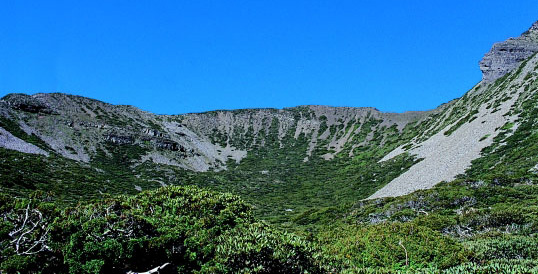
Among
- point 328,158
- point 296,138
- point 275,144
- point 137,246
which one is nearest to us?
point 137,246

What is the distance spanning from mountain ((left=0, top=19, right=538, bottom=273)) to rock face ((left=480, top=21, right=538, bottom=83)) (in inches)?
18.3

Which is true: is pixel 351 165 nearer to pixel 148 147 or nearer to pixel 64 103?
pixel 148 147

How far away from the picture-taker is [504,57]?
116438mm

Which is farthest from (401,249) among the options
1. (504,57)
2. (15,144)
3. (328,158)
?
(504,57)

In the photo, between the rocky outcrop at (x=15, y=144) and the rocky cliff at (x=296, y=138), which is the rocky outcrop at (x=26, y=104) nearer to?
the rocky cliff at (x=296, y=138)

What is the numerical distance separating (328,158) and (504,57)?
67036 mm

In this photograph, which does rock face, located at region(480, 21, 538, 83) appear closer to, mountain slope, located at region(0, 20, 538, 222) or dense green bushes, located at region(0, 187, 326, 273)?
mountain slope, located at region(0, 20, 538, 222)

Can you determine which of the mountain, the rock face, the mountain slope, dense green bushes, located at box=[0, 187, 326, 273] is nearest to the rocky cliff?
the rock face

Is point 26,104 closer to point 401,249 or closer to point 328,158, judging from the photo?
point 328,158

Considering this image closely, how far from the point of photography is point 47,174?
2682 inches

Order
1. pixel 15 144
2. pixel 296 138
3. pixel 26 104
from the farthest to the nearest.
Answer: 1. pixel 296 138
2. pixel 26 104
3. pixel 15 144

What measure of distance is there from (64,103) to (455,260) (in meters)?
133

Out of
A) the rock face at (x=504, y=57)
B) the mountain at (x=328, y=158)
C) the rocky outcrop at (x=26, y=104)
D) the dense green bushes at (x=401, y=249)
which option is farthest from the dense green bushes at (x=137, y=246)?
the rock face at (x=504, y=57)

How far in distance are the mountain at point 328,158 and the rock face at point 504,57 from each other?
0.47 m
